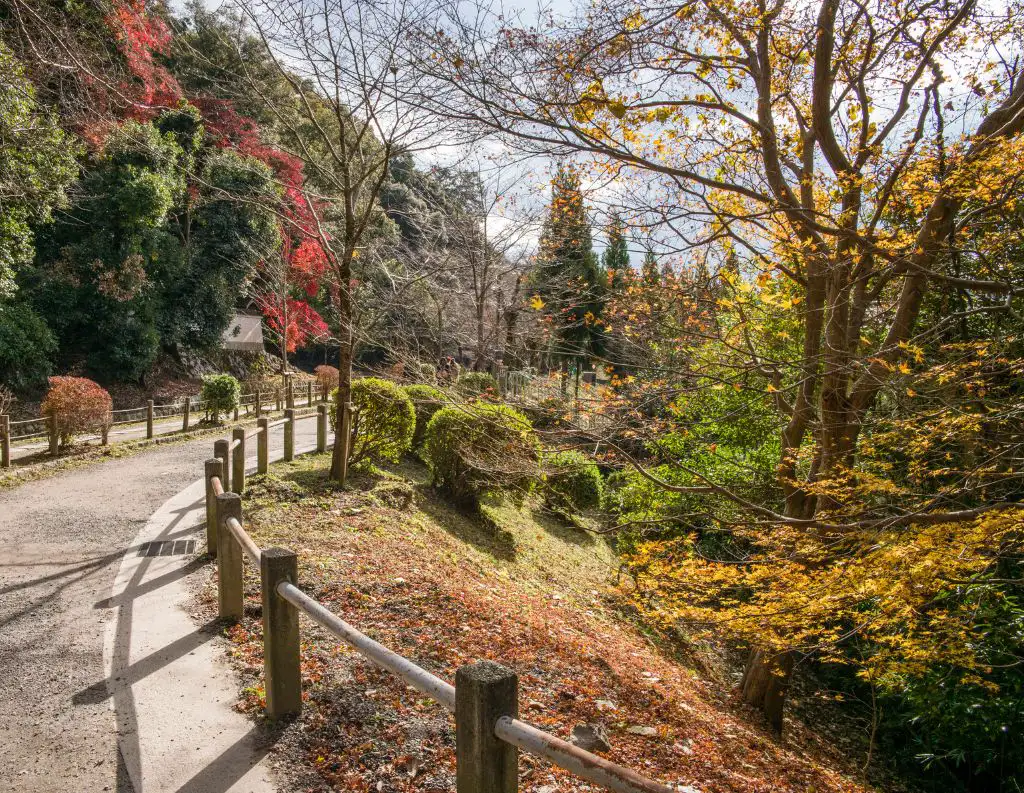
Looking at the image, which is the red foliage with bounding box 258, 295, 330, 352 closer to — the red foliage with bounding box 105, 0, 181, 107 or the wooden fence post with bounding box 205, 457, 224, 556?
the red foliage with bounding box 105, 0, 181, 107

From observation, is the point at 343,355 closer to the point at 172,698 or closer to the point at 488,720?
the point at 172,698

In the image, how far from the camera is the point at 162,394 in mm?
23375

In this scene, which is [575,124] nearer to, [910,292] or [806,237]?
[806,237]

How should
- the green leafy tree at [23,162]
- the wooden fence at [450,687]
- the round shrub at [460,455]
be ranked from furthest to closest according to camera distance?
1. the green leafy tree at [23,162]
2. the round shrub at [460,455]
3. the wooden fence at [450,687]

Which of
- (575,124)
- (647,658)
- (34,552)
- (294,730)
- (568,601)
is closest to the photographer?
(294,730)

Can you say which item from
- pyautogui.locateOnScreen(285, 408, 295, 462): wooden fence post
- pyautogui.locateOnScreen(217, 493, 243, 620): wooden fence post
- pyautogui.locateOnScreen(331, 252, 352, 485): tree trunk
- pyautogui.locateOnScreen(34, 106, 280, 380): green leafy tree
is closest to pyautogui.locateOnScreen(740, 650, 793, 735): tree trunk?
pyautogui.locateOnScreen(217, 493, 243, 620): wooden fence post

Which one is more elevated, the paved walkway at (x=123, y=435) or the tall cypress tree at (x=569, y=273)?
the tall cypress tree at (x=569, y=273)

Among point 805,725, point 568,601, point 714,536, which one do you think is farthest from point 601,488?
point 805,725

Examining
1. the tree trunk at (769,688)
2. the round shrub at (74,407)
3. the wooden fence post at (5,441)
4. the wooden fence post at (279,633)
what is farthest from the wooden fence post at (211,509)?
the round shrub at (74,407)

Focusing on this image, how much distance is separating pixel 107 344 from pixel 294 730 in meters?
22.9

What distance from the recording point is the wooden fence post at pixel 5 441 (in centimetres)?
1055

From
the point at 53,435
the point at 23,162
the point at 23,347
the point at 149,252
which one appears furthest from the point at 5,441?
the point at 149,252

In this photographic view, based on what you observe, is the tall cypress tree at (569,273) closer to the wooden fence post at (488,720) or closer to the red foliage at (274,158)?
the wooden fence post at (488,720)

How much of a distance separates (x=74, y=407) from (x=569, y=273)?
1402 centimetres
